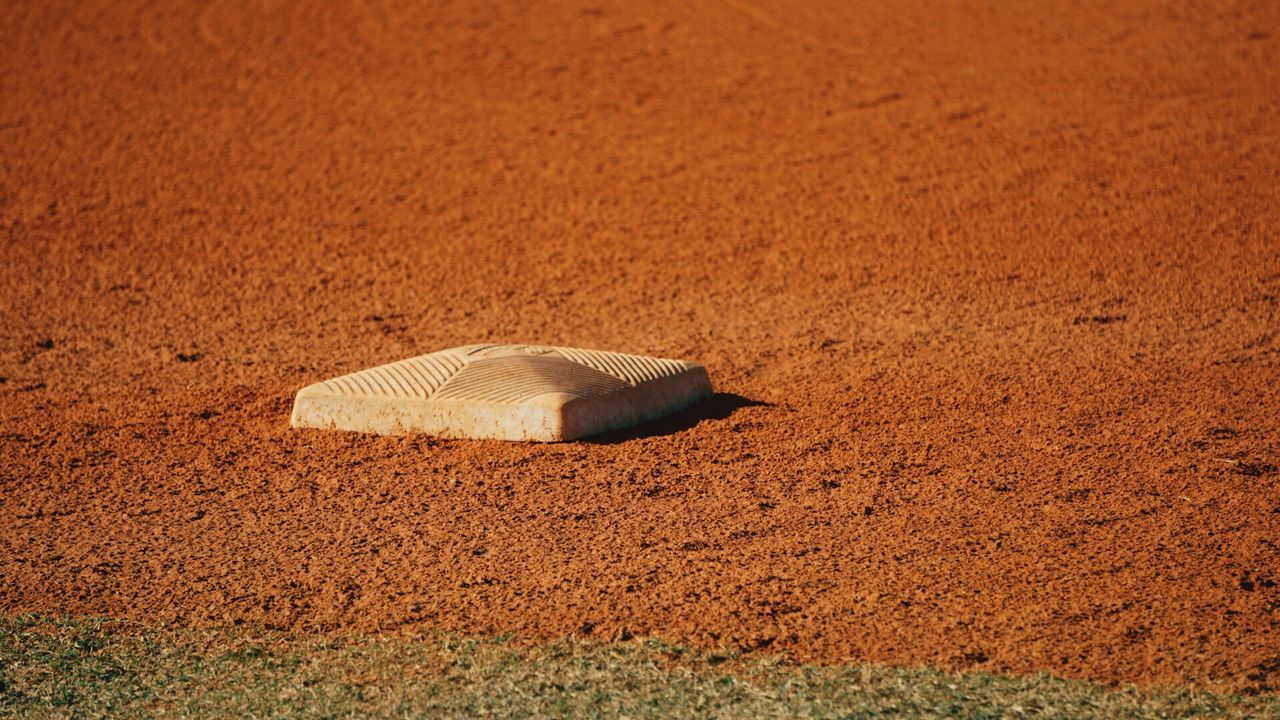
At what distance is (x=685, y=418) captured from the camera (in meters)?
4.92

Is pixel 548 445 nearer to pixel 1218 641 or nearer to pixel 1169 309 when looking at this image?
pixel 1218 641

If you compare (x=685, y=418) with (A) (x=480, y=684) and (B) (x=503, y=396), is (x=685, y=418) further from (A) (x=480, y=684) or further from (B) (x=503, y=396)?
(A) (x=480, y=684)

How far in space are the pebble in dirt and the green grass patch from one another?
148 cm

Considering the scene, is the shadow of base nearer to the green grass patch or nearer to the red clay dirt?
the red clay dirt

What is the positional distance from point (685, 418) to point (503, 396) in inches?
28.4

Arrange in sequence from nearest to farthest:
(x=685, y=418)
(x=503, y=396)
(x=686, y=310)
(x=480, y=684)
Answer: (x=480, y=684), (x=503, y=396), (x=685, y=418), (x=686, y=310)

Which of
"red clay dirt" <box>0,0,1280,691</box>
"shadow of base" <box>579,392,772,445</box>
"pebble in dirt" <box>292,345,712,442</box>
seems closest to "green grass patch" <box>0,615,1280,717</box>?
"red clay dirt" <box>0,0,1280,691</box>

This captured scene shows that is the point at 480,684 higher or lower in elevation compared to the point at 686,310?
higher

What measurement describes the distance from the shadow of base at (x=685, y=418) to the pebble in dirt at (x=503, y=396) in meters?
0.03

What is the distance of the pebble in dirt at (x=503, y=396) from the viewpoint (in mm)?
4590

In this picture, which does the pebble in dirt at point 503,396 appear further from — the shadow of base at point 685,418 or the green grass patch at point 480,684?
the green grass patch at point 480,684

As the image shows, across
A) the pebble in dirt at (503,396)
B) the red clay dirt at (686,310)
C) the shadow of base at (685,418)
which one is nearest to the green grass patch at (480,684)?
the red clay dirt at (686,310)

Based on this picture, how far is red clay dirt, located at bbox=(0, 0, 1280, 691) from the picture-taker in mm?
3439

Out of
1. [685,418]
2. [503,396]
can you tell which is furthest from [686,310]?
[503,396]
